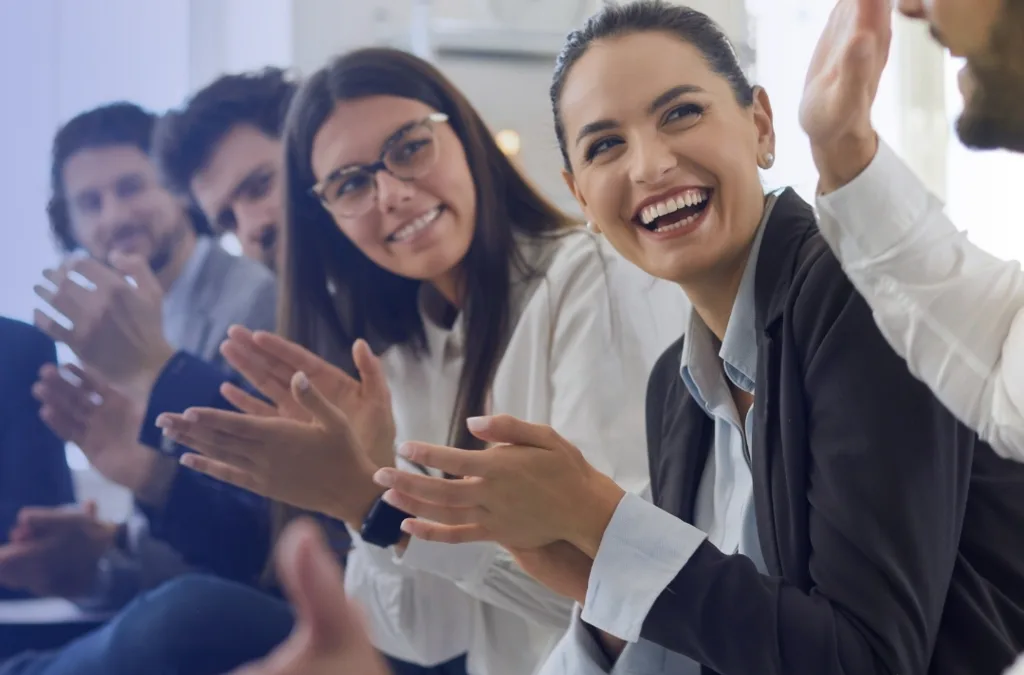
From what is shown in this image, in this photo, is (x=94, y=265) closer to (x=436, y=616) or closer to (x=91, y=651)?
(x=91, y=651)

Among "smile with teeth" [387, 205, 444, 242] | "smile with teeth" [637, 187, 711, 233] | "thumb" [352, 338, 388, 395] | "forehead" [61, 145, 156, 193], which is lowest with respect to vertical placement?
"thumb" [352, 338, 388, 395]

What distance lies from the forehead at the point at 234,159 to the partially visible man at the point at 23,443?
0.23 m

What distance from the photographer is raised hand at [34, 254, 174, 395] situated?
915mm

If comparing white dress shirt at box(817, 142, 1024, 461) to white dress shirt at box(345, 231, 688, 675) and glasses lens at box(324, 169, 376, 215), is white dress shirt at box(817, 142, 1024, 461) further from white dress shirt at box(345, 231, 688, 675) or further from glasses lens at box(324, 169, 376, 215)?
glasses lens at box(324, 169, 376, 215)

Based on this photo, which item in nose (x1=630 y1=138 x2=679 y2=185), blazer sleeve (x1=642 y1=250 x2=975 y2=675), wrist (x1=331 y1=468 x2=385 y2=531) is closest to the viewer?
blazer sleeve (x1=642 y1=250 x2=975 y2=675)

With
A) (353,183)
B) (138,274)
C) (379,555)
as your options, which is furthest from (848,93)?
(138,274)

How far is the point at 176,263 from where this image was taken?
928mm

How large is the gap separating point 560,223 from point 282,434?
13.4 inches

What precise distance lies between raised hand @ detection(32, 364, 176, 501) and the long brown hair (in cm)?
18

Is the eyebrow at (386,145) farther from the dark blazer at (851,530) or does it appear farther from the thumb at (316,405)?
the dark blazer at (851,530)

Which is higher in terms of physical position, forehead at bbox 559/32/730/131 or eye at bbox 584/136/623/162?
forehead at bbox 559/32/730/131

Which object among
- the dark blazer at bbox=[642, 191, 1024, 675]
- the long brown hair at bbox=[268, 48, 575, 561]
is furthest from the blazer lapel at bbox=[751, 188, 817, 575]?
the long brown hair at bbox=[268, 48, 575, 561]

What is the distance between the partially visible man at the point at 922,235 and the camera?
655mm

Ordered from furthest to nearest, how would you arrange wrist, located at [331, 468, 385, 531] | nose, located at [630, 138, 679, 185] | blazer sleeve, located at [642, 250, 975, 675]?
wrist, located at [331, 468, 385, 531]
nose, located at [630, 138, 679, 185]
blazer sleeve, located at [642, 250, 975, 675]
